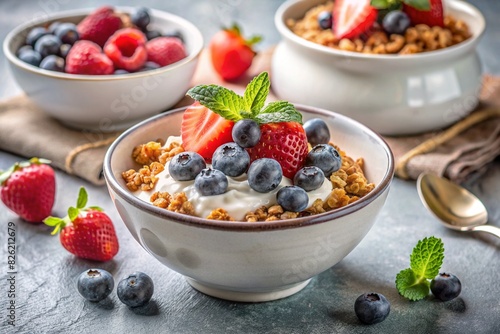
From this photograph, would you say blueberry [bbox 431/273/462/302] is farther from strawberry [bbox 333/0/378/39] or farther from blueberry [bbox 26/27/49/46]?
blueberry [bbox 26/27/49/46]

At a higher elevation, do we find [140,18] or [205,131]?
[205,131]

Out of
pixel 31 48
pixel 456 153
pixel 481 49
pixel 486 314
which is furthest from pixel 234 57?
pixel 486 314

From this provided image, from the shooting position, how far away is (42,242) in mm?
1641

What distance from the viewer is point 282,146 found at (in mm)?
1350

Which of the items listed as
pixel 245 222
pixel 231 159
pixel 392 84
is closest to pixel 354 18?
pixel 392 84

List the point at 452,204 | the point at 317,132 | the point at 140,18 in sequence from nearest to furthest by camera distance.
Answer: the point at 317,132, the point at 452,204, the point at 140,18

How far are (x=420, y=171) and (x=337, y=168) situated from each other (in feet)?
1.88

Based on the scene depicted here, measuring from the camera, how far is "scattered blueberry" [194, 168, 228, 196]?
50.8 inches

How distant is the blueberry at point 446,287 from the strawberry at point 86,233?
2.15ft

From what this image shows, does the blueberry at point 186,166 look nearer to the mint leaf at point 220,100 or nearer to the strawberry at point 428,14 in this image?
the mint leaf at point 220,100

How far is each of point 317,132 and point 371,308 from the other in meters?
0.37

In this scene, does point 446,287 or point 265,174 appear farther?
point 446,287

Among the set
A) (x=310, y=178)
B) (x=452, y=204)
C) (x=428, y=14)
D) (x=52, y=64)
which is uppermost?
(x=310, y=178)

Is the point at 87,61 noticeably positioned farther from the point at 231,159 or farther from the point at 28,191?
the point at 231,159
